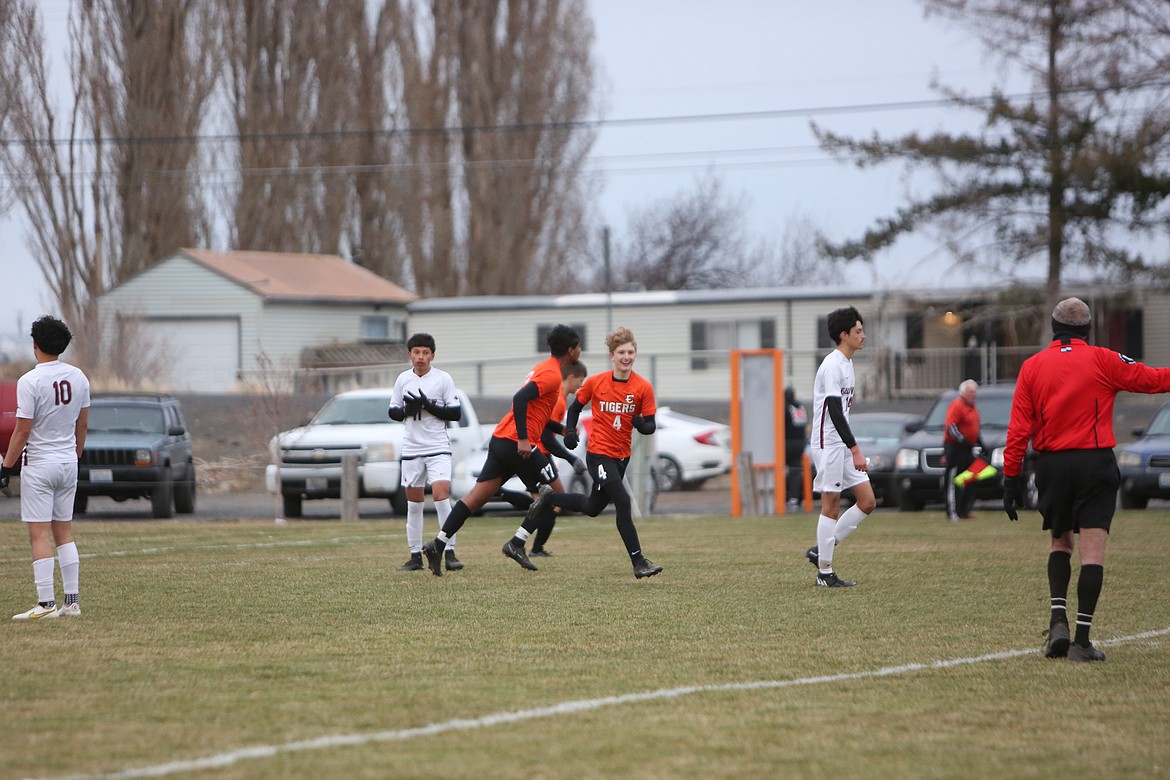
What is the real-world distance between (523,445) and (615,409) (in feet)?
2.47

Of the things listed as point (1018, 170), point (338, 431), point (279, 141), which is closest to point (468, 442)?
point (338, 431)

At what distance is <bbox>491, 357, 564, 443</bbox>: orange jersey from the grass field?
1.14m

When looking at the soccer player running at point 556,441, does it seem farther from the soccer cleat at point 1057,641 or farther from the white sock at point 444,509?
the soccer cleat at point 1057,641

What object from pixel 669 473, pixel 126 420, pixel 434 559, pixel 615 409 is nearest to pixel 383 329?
pixel 669 473

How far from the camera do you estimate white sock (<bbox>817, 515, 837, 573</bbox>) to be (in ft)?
37.3

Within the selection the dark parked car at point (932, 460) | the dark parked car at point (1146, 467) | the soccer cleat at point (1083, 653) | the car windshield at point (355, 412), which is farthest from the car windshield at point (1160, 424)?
the soccer cleat at point (1083, 653)

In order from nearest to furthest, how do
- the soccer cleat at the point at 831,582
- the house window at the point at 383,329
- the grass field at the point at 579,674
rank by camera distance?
the grass field at the point at 579,674 < the soccer cleat at the point at 831,582 < the house window at the point at 383,329

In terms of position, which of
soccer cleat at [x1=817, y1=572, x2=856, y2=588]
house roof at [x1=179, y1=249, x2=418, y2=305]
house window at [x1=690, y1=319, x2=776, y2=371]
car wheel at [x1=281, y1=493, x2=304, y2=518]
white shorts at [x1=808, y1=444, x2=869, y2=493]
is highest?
house roof at [x1=179, y1=249, x2=418, y2=305]

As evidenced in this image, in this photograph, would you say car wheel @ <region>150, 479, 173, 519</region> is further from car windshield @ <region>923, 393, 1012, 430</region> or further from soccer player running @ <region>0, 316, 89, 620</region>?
soccer player running @ <region>0, 316, 89, 620</region>

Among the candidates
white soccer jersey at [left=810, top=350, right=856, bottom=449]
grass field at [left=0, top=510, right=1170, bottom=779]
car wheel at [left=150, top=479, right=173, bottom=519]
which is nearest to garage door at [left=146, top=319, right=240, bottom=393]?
car wheel at [left=150, top=479, right=173, bottom=519]

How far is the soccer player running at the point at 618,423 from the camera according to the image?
11.5m

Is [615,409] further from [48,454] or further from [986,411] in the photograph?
[986,411]

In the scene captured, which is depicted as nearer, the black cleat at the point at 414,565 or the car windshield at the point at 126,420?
the black cleat at the point at 414,565

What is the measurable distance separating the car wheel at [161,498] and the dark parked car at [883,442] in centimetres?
987
